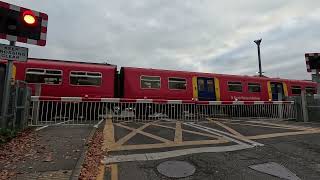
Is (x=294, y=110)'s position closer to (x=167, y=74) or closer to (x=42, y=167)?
(x=167, y=74)

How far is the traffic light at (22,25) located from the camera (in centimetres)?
730

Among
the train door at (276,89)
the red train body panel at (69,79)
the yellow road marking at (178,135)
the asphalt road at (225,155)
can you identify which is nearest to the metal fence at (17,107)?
the asphalt road at (225,155)

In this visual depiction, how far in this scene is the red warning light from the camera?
296 inches

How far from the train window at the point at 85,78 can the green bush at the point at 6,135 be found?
8.17m

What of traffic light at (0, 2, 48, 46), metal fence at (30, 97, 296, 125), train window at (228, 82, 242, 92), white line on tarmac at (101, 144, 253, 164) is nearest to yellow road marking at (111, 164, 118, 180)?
white line on tarmac at (101, 144, 253, 164)

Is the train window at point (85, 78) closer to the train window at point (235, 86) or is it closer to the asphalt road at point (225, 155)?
the asphalt road at point (225, 155)

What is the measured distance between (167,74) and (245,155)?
1150 cm

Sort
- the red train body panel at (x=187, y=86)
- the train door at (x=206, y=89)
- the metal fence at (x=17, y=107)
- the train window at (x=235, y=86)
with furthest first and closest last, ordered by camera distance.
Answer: the train window at (x=235, y=86) < the train door at (x=206, y=89) < the red train body panel at (x=187, y=86) < the metal fence at (x=17, y=107)

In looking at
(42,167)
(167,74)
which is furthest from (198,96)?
(42,167)

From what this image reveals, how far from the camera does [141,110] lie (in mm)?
13727

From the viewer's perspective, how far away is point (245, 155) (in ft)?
22.0

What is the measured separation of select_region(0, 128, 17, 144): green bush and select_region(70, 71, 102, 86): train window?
26.8 ft

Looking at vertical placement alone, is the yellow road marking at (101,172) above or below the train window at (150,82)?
below

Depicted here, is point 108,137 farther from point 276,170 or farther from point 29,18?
point 276,170
